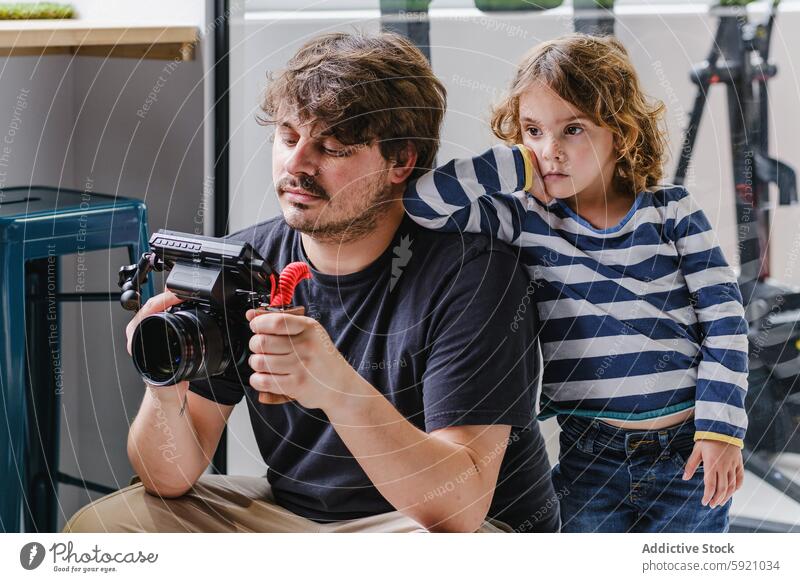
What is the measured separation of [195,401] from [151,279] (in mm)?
138

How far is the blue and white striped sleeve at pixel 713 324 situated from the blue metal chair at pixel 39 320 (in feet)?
1.60

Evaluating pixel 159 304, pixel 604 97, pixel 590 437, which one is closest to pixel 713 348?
pixel 590 437

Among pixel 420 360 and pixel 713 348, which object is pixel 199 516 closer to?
pixel 420 360

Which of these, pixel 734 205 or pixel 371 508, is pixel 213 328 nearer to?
pixel 371 508

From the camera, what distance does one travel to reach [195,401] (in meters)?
0.77

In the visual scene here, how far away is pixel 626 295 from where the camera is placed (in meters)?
0.73

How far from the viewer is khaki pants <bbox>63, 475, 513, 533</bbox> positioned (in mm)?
771

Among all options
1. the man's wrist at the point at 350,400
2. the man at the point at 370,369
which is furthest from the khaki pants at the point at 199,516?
the man's wrist at the point at 350,400

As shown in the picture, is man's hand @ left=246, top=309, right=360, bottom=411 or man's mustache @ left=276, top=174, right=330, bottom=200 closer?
man's hand @ left=246, top=309, right=360, bottom=411

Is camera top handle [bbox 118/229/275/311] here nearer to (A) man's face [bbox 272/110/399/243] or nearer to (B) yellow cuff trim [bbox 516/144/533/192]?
(A) man's face [bbox 272/110/399/243]

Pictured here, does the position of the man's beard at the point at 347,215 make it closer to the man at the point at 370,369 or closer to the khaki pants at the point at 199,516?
the man at the point at 370,369

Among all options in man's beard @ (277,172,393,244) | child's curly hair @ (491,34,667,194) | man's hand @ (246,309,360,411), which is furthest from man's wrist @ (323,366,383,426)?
child's curly hair @ (491,34,667,194)

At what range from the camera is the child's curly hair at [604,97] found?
72 centimetres
